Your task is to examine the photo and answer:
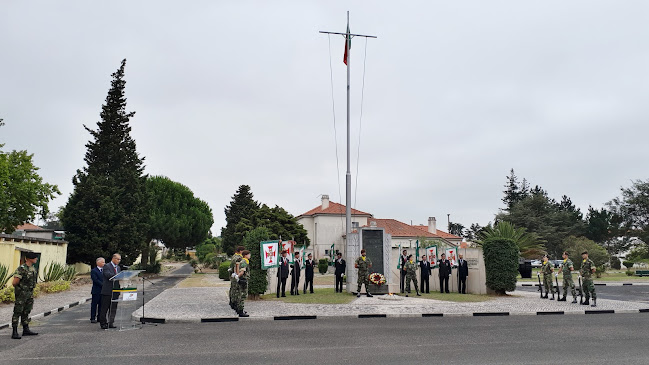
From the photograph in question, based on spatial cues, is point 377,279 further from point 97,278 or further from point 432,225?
point 432,225

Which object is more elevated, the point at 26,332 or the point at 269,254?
the point at 269,254

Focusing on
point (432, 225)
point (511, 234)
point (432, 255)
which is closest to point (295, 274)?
point (432, 255)

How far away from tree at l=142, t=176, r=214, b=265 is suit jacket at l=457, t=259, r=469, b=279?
1330 inches

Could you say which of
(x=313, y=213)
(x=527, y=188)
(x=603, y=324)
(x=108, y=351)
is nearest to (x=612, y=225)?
(x=527, y=188)

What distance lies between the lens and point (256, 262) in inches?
699

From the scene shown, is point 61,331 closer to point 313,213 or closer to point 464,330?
point 464,330

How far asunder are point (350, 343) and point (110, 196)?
32273mm

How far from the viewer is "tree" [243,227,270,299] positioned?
17.7 m

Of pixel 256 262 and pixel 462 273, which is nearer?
pixel 256 262

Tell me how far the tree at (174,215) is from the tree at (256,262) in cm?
3207

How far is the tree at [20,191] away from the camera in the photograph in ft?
105

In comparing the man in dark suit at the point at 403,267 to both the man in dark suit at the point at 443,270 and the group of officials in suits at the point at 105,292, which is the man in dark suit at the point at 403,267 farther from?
the group of officials in suits at the point at 105,292

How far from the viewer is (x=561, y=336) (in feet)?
32.8

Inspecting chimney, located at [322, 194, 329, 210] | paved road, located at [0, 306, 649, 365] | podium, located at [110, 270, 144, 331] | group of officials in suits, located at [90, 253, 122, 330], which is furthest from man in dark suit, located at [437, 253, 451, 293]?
chimney, located at [322, 194, 329, 210]
